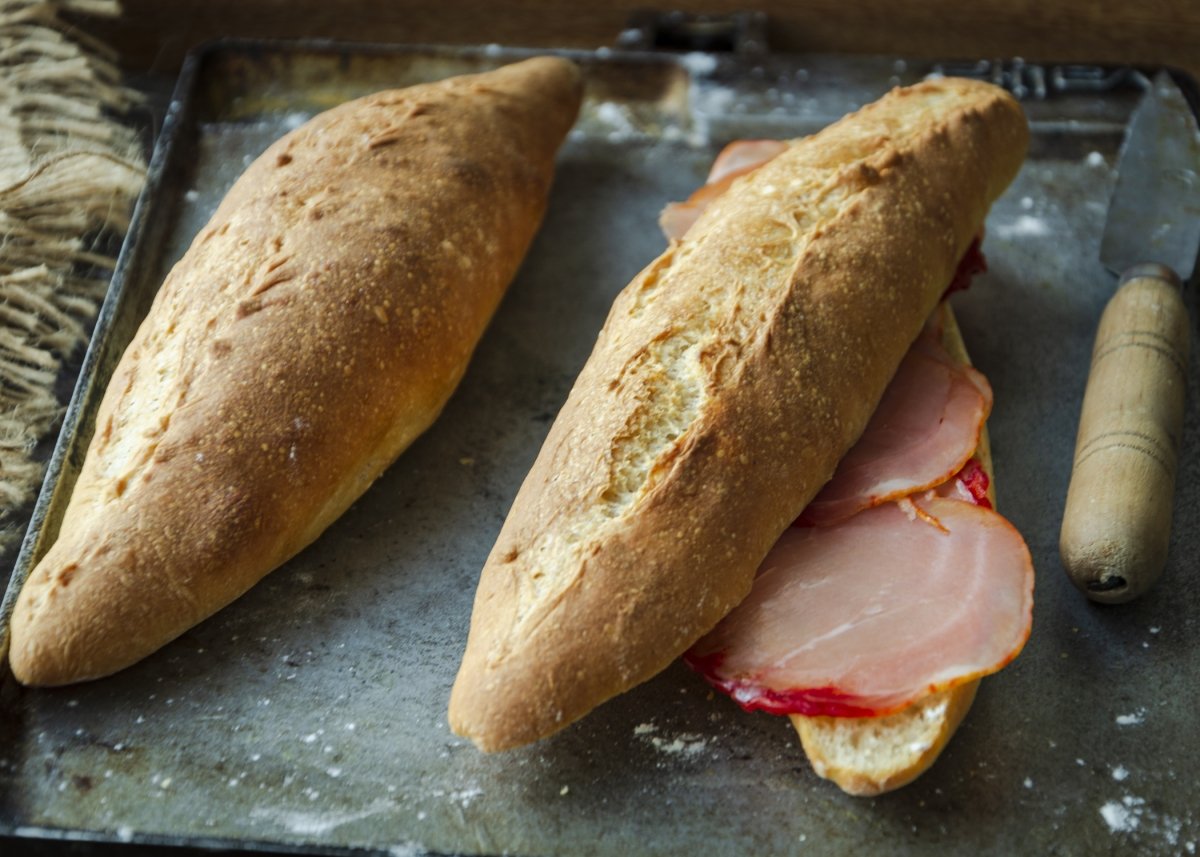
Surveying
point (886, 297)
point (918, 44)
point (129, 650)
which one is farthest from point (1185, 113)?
point (129, 650)

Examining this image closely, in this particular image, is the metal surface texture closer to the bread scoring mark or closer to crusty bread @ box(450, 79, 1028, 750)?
crusty bread @ box(450, 79, 1028, 750)

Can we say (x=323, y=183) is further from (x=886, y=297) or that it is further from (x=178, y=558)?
(x=886, y=297)

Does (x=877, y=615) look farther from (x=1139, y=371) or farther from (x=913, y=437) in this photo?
(x=1139, y=371)

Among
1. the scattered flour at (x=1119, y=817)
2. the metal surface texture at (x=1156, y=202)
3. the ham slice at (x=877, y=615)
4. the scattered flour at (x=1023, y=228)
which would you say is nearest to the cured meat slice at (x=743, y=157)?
the scattered flour at (x=1023, y=228)

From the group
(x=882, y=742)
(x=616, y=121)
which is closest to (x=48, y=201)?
(x=616, y=121)

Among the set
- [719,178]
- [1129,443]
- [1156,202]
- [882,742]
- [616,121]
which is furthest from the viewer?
[616,121]

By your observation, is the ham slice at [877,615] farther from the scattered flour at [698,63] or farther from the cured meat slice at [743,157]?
A: the scattered flour at [698,63]
